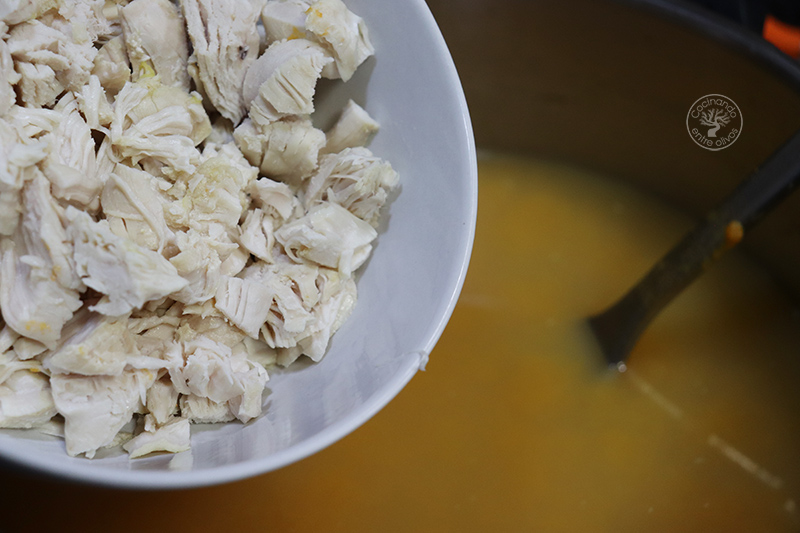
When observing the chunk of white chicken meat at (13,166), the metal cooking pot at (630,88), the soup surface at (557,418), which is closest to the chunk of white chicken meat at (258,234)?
the chunk of white chicken meat at (13,166)

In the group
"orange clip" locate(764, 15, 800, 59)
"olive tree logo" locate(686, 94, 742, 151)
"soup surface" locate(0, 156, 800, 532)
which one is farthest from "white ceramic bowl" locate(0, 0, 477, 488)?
"orange clip" locate(764, 15, 800, 59)

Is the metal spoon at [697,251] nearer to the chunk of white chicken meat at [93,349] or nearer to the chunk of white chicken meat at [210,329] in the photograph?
the chunk of white chicken meat at [210,329]

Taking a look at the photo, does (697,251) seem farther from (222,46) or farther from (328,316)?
(222,46)

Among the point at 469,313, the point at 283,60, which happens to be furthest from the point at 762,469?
the point at 283,60

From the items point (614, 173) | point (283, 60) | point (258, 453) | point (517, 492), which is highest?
point (614, 173)

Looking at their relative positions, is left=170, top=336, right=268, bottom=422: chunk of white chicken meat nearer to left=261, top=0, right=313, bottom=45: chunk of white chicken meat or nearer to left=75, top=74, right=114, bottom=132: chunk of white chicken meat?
left=75, top=74, right=114, bottom=132: chunk of white chicken meat

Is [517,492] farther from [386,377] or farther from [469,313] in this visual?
[386,377]

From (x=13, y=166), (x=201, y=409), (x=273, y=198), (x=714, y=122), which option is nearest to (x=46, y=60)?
(x=13, y=166)
